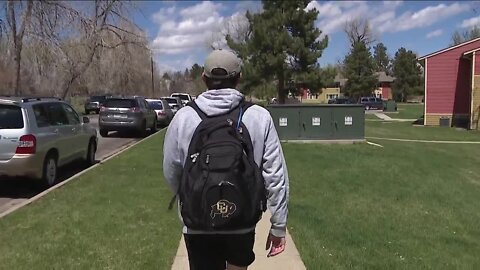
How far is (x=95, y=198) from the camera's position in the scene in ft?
26.6

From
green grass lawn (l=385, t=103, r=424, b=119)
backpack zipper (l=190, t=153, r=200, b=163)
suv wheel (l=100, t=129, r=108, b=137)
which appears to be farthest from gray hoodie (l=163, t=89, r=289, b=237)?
green grass lawn (l=385, t=103, r=424, b=119)

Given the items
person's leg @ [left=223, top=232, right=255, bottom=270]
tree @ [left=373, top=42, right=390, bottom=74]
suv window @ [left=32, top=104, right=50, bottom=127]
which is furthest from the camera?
tree @ [left=373, top=42, right=390, bottom=74]

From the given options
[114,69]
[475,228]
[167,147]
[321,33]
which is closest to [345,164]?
[475,228]

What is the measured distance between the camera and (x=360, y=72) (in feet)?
263

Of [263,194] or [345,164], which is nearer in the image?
[263,194]

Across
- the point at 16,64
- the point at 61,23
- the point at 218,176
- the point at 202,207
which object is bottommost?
the point at 202,207

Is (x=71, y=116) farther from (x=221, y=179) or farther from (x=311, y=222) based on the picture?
(x=221, y=179)

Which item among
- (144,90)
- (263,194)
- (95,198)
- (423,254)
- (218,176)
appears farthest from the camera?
(144,90)

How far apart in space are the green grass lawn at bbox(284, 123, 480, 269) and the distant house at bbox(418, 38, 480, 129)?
1933 cm

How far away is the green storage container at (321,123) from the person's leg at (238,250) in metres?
15.4

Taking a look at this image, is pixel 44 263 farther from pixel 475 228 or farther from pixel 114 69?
pixel 114 69

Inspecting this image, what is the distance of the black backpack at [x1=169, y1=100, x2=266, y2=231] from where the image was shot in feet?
8.23

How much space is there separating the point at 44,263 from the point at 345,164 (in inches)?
342

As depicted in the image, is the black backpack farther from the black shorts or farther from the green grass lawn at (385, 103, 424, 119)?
the green grass lawn at (385, 103, 424, 119)
